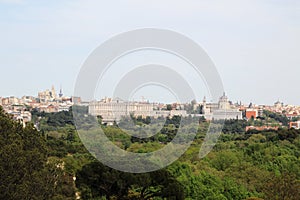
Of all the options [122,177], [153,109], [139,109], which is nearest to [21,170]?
[122,177]

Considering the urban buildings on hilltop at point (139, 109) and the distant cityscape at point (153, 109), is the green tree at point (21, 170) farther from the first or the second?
the urban buildings on hilltop at point (139, 109)

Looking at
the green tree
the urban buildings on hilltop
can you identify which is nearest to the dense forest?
the green tree

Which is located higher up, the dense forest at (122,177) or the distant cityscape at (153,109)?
the distant cityscape at (153,109)

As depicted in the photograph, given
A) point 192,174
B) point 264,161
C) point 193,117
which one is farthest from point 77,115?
point 193,117

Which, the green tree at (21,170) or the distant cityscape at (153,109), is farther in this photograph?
the distant cityscape at (153,109)

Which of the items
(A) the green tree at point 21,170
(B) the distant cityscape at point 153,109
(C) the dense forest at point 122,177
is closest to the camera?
(A) the green tree at point 21,170

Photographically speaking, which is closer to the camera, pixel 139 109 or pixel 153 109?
pixel 139 109

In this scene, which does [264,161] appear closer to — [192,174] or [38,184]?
[192,174]

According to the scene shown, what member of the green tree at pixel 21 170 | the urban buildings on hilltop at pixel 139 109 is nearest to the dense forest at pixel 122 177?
the green tree at pixel 21 170

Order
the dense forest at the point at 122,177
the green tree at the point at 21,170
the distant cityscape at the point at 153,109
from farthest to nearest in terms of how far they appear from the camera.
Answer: the distant cityscape at the point at 153,109
the dense forest at the point at 122,177
the green tree at the point at 21,170

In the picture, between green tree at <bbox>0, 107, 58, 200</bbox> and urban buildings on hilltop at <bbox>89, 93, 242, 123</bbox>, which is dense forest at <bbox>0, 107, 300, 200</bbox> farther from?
urban buildings on hilltop at <bbox>89, 93, 242, 123</bbox>

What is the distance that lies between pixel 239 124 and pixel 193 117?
26.6m

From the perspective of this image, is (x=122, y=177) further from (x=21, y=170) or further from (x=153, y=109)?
(x=153, y=109)

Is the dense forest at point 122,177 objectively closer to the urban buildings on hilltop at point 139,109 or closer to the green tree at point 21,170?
the green tree at point 21,170
